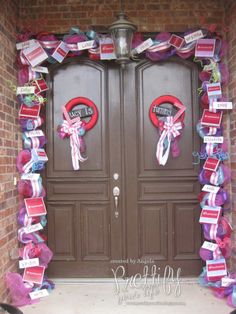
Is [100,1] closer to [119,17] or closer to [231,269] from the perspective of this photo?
[119,17]

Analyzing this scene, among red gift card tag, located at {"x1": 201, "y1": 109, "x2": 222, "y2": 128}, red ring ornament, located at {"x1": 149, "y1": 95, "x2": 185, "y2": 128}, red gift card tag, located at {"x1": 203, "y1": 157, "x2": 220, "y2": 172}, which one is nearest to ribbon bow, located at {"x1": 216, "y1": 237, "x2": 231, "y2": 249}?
red gift card tag, located at {"x1": 203, "y1": 157, "x2": 220, "y2": 172}

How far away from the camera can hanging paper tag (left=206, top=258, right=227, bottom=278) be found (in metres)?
3.51

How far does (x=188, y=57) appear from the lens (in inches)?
151

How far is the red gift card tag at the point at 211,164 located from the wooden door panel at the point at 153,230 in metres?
0.63

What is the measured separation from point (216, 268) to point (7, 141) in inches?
91.6

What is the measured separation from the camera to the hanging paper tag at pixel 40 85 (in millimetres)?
3693

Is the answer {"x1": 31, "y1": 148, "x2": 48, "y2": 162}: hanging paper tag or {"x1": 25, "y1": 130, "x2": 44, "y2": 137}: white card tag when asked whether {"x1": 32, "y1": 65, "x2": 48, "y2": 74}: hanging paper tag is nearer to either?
{"x1": 25, "y1": 130, "x2": 44, "y2": 137}: white card tag

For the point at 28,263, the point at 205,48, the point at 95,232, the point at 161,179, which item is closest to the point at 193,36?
the point at 205,48

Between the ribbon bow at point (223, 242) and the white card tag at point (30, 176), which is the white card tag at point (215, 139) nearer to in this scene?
the ribbon bow at point (223, 242)

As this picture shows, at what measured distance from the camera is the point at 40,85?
372cm

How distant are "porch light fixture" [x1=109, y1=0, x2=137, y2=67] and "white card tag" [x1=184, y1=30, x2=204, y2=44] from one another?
61 cm

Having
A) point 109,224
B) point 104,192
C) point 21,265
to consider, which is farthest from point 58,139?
point 21,265

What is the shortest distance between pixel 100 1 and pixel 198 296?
3120 mm

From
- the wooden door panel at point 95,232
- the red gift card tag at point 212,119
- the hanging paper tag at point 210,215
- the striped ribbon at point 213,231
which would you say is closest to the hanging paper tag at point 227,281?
the striped ribbon at point 213,231
